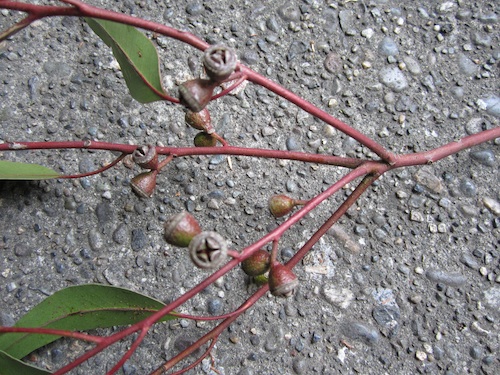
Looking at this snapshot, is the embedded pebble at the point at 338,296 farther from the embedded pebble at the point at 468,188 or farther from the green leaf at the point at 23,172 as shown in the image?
the green leaf at the point at 23,172

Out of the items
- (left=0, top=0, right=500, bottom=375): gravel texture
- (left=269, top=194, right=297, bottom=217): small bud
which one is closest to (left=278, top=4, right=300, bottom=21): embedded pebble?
(left=0, top=0, right=500, bottom=375): gravel texture

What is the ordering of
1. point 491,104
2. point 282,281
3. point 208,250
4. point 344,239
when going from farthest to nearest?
1. point 491,104
2. point 344,239
3. point 282,281
4. point 208,250

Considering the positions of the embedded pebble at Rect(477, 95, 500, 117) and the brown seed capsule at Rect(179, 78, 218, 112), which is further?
the embedded pebble at Rect(477, 95, 500, 117)

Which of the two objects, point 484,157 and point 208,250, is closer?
point 208,250

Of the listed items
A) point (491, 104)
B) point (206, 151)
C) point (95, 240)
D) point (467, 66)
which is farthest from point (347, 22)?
point (95, 240)

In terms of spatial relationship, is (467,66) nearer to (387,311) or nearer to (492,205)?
(492,205)

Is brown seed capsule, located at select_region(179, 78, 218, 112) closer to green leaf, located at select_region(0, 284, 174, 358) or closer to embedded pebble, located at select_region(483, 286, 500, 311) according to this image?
green leaf, located at select_region(0, 284, 174, 358)
